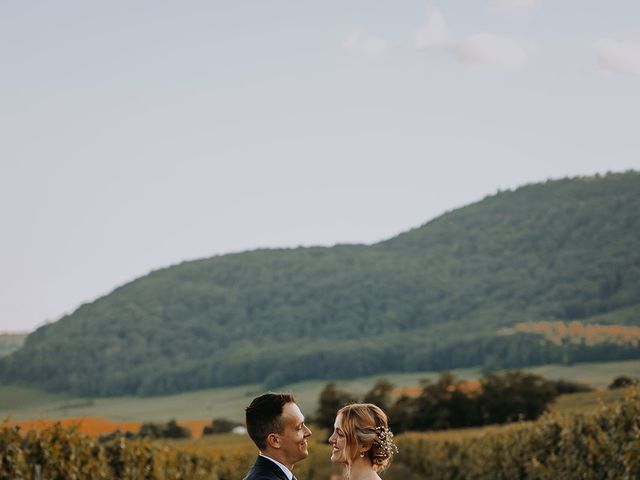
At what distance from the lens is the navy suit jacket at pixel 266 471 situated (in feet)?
16.3

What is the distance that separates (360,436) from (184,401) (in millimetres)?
123943

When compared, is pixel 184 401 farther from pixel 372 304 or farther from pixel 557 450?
pixel 557 450

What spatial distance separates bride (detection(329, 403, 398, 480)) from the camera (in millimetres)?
6086

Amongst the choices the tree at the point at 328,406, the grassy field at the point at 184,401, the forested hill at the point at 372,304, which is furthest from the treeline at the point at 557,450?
the forested hill at the point at 372,304

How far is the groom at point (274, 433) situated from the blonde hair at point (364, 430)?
1080 millimetres

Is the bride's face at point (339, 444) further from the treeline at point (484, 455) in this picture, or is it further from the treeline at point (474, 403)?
the treeline at point (474, 403)

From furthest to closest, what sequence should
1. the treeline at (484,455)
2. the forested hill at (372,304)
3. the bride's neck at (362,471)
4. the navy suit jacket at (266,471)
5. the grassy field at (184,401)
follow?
1. the forested hill at (372,304)
2. the grassy field at (184,401)
3. the treeline at (484,455)
4. the bride's neck at (362,471)
5. the navy suit jacket at (266,471)

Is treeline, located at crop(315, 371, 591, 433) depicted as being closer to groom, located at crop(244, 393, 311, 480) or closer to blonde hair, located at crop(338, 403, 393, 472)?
blonde hair, located at crop(338, 403, 393, 472)

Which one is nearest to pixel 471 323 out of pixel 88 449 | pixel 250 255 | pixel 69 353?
pixel 250 255

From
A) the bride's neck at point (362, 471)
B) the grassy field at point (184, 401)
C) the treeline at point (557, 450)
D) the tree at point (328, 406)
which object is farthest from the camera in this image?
the grassy field at point (184, 401)

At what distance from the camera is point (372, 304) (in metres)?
154

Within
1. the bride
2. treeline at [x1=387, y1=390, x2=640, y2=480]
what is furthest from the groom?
treeline at [x1=387, y1=390, x2=640, y2=480]

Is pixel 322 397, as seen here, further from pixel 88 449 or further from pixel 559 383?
pixel 88 449

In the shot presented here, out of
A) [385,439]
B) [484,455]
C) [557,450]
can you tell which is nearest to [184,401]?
[484,455]
